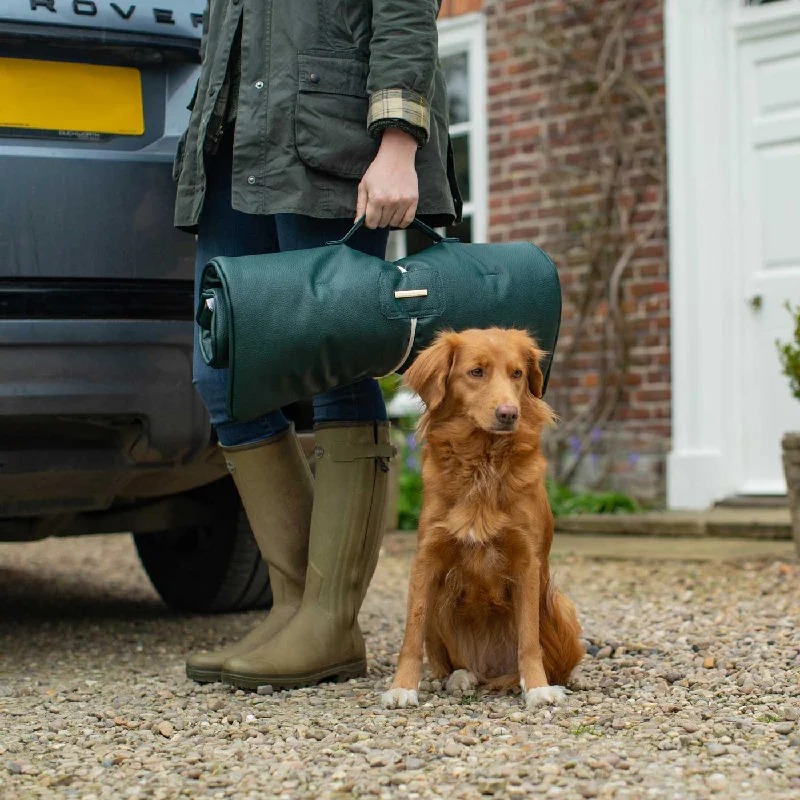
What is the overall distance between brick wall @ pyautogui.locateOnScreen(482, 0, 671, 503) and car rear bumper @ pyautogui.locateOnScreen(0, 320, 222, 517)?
4.11 meters

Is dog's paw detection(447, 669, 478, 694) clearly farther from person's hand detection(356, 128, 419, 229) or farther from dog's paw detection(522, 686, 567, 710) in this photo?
person's hand detection(356, 128, 419, 229)

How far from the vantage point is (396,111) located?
2541 millimetres

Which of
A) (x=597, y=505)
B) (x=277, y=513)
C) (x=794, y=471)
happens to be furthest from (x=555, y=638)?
(x=597, y=505)

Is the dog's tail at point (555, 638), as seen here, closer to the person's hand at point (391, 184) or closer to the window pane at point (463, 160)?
the person's hand at point (391, 184)

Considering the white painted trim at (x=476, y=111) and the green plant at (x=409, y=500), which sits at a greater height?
the white painted trim at (x=476, y=111)

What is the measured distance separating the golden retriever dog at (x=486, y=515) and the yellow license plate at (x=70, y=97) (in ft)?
3.49

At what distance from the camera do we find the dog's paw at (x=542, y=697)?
2516 millimetres

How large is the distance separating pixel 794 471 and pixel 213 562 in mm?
2354

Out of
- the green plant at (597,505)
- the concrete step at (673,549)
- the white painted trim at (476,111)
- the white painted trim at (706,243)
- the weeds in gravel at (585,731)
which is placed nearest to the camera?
the weeds in gravel at (585,731)

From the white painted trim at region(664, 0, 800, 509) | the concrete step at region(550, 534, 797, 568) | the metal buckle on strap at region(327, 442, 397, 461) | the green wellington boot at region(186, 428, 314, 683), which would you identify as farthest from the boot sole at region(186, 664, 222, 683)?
the white painted trim at region(664, 0, 800, 509)

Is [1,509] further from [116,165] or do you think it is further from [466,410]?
[466,410]

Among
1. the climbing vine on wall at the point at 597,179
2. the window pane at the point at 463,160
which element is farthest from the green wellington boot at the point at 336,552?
the window pane at the point at 463,160

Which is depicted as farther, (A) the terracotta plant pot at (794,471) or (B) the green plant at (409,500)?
(B) the green plant at (409,500)

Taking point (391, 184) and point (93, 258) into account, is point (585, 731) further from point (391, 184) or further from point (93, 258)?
point (93, 258)
